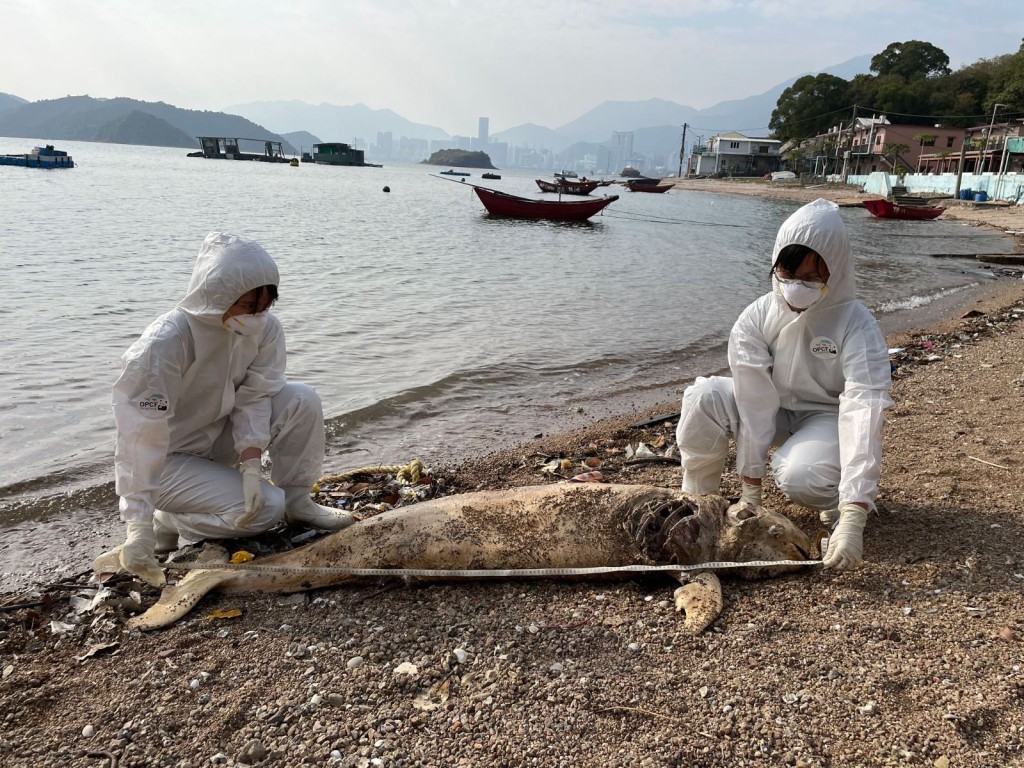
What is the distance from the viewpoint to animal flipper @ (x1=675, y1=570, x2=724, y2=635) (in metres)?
2.88

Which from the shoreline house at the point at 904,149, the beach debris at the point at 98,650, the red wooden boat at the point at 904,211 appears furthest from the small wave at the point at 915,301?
the shoreline house at the point at 904,149

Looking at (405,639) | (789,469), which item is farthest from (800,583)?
(405,639)

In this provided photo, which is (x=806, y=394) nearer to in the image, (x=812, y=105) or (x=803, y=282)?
(x=803, y=282)

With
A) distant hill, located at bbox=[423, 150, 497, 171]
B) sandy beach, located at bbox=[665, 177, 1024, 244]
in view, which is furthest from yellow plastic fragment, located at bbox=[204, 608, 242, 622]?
distant hill, located at bbox=[423, 150, 497, 171]

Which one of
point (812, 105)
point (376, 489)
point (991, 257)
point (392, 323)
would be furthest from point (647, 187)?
point (376, 489)

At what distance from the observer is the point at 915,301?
13.9 metres

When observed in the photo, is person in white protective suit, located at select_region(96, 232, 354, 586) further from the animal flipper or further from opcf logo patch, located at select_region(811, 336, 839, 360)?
opcf logo patch, located at select_region(811, 336, 839, 360)

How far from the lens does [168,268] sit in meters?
15.2

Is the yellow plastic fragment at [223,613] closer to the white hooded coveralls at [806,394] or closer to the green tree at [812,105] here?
the white hooded coveralls at [806,394]

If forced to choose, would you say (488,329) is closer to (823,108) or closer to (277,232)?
(277,232)

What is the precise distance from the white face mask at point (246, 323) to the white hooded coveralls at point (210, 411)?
7 centimetres

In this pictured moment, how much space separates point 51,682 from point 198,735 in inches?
34.1

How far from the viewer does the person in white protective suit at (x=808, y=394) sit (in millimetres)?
3148

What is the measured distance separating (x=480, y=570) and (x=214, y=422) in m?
1.73
